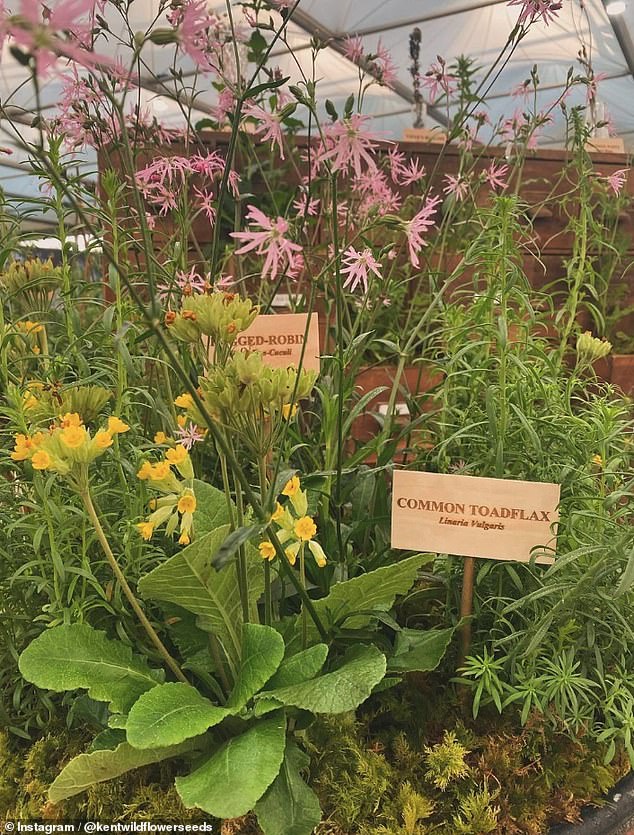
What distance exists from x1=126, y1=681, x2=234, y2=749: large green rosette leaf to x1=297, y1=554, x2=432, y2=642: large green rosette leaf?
167 mm

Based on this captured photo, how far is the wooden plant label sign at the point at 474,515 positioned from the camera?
27.5 inches

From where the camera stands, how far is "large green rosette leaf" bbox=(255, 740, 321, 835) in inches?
24.5

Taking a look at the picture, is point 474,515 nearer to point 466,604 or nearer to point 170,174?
point 466,604

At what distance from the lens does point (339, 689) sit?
2.07 feet

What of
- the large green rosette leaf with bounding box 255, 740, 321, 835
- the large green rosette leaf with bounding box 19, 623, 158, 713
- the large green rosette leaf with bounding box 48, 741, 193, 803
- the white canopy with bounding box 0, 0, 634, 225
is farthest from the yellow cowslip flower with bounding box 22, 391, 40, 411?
the white canopy with bounding box 0, 0, 634, 225

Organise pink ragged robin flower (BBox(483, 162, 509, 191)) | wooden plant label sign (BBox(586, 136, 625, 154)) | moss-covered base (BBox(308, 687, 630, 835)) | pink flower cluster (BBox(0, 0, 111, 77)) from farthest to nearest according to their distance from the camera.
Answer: wooden plant label sign (BBox(586, 136, 625, 154))
pink ragged robin flower (BBox(483, 162, 509, 191))
moss-covered base (BBox(308, 687, 630, 835))
pink flower cluster (BBox(0, 0, 111, 77))

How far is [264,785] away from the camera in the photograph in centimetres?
59

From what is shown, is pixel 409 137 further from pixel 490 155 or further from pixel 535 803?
pixel 535 803

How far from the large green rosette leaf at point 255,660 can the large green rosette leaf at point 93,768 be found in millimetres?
108

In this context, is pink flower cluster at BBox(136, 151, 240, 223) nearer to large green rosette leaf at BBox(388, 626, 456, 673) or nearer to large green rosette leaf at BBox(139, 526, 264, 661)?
large green rosette leaf at BBox(139, 526, 264, 661)

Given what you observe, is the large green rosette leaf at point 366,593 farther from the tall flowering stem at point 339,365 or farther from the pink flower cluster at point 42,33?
the pink flower cluster at point 42,33

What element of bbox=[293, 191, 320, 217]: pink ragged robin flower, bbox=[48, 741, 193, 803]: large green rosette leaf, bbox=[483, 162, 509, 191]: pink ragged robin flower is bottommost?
bbox=[48, 741, 193, 803]: large green rosette leaf

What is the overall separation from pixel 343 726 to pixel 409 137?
63.3 inches

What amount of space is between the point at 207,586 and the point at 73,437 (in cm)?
23
